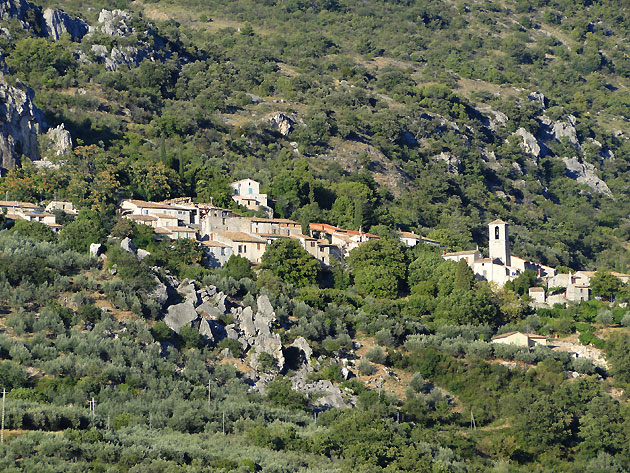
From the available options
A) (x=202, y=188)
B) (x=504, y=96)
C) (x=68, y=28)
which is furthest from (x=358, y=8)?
(x=202, y=188)

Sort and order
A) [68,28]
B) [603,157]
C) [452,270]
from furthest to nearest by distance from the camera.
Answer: [603,157] → [68,28] → [452,270]

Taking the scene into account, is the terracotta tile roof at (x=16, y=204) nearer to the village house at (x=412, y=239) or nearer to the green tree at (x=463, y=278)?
the village house at (x=412, y=239)

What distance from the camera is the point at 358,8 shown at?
16550 centimetres

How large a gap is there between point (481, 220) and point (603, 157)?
4122 cm

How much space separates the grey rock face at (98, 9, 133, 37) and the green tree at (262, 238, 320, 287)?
55.7m

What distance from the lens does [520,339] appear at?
60156mm

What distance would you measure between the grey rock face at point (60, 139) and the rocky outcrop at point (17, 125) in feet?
3.27

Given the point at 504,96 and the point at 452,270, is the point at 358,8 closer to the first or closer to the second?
the point at 504,96

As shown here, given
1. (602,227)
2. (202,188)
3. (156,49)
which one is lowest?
(602,227)

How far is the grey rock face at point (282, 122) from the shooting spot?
10162 cm

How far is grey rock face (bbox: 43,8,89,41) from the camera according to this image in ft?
365

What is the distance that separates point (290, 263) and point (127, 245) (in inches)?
395

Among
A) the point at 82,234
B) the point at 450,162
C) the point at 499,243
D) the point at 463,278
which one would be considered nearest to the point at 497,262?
the point at 499,243

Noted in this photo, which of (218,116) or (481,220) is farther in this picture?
(218,116)
